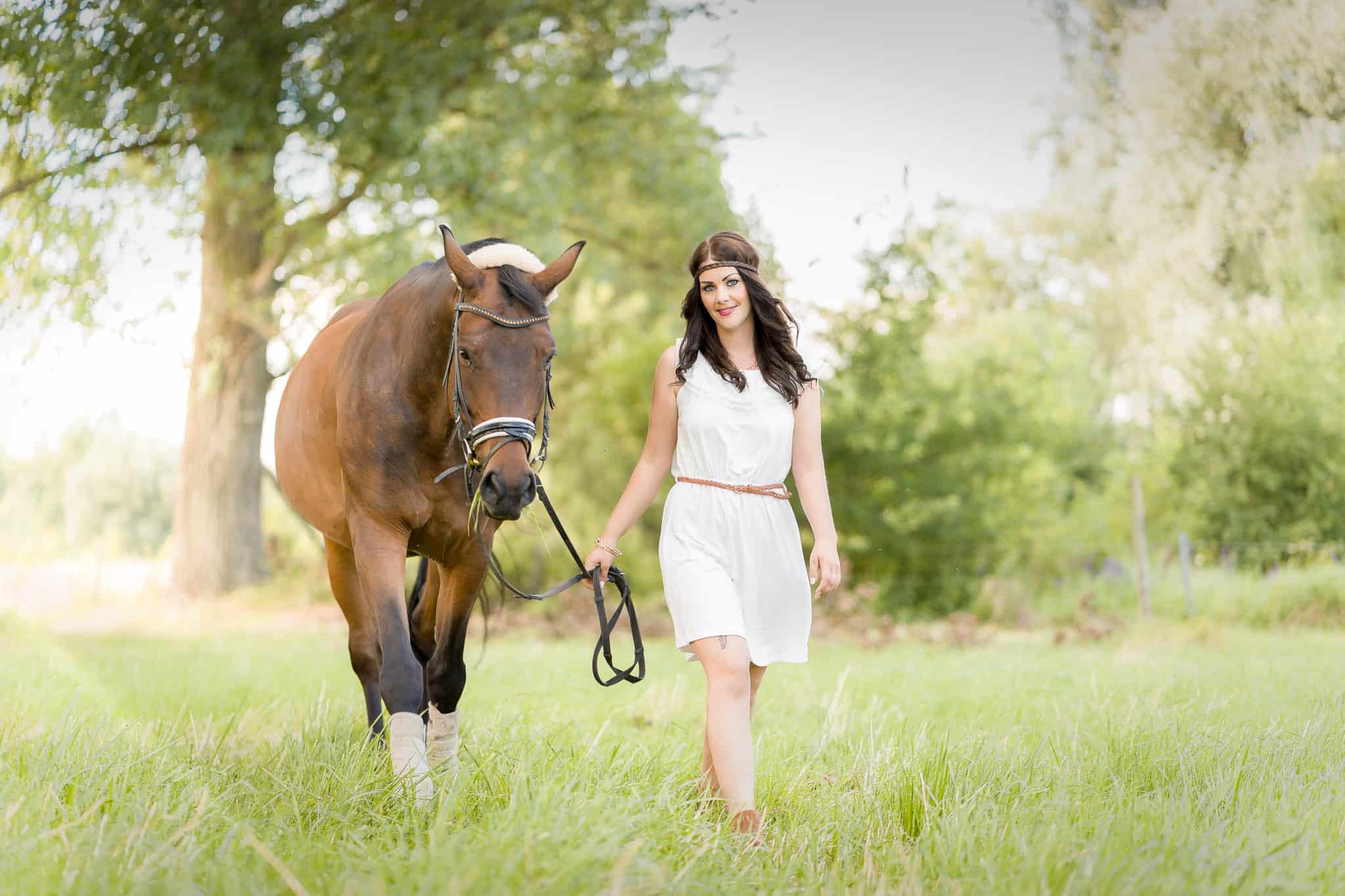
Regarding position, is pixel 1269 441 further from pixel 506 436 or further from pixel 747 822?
pixel 506 436

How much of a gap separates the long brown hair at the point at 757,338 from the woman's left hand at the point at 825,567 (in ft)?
1.68

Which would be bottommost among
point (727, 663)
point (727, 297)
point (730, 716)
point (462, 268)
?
point (730, 716)

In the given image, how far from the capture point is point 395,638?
13.1 ft

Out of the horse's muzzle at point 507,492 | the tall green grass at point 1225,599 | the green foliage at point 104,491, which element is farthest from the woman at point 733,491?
the green foliage at point 104,491

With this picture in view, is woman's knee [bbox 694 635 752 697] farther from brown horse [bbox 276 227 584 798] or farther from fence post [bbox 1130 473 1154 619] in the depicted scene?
fence post [bbox 1130 473 1154 619]

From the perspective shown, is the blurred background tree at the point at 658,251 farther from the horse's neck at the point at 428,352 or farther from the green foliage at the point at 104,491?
the green foliage at the point at 104,491

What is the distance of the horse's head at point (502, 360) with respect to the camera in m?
3.46

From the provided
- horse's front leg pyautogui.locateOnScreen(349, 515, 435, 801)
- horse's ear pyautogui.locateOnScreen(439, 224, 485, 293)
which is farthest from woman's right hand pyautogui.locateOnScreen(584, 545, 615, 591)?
horse's ear pyautogui.locateOnScreen(439, 224, 485, 293)

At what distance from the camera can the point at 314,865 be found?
2.67m

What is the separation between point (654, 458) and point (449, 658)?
1331mm

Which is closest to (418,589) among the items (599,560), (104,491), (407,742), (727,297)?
(407,742)

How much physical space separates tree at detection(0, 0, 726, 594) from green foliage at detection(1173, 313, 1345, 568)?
7018 millimetres

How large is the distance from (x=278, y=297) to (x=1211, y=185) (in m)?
13.2

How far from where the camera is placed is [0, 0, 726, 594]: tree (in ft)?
35.7
